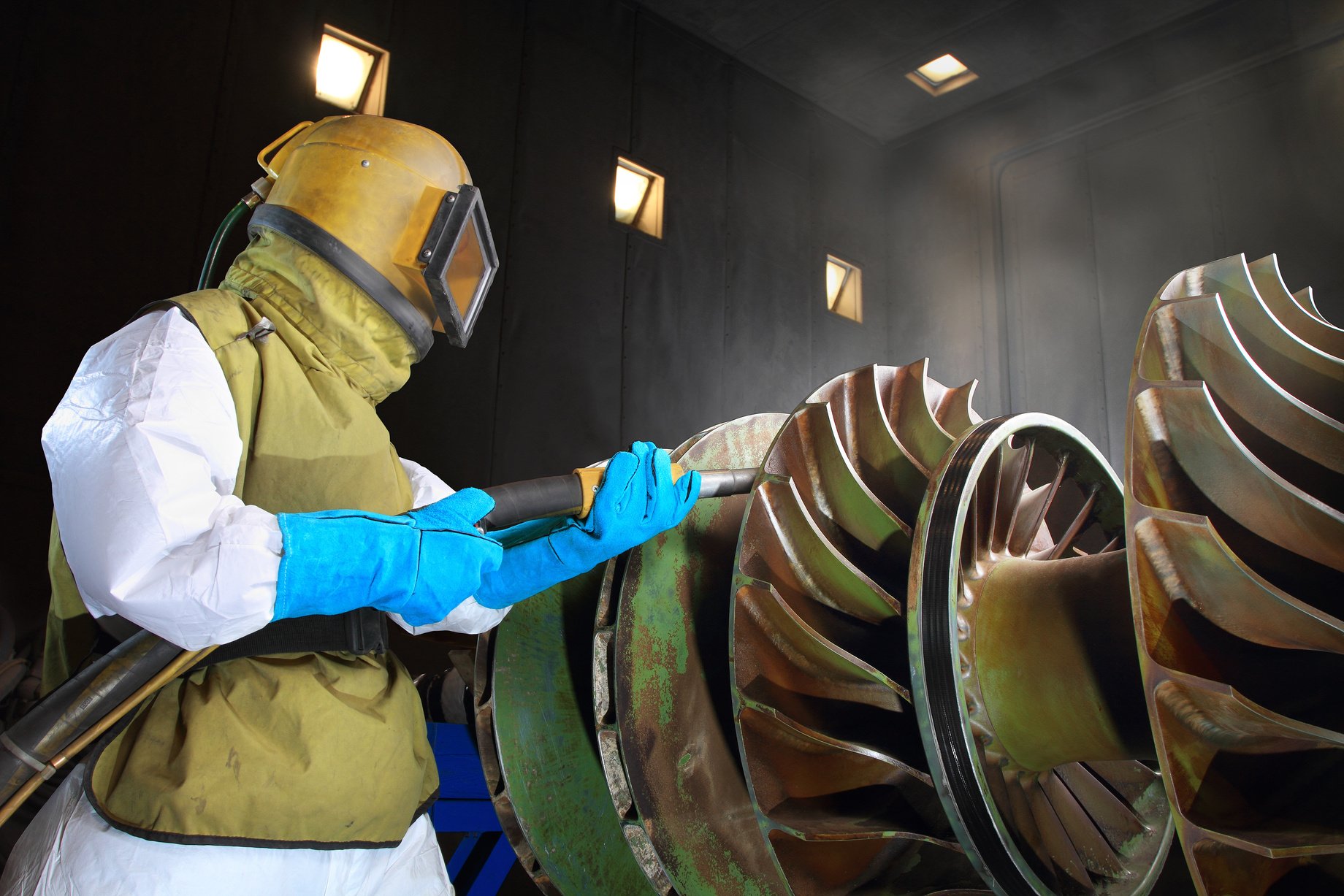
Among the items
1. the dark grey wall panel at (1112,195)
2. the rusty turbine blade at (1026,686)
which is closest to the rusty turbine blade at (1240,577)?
the rusty turbine blade at (1026,686)

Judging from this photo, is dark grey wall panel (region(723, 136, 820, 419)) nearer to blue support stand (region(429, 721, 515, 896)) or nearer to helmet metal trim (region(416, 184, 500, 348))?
blue support stand (region(429, 721, 515, 896))

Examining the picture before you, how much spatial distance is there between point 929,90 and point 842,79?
687mm

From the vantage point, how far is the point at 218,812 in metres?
1.21

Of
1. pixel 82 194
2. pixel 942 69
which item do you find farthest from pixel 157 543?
pixel 942 69

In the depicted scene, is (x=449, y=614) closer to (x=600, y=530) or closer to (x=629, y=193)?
(x=600, y=530)

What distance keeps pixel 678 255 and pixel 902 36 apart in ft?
7.07

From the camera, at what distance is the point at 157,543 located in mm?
1062

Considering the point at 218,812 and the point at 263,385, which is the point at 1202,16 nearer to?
the point at 263,385

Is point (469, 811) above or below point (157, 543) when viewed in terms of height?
below

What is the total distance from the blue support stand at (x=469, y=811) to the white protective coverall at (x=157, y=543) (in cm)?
75

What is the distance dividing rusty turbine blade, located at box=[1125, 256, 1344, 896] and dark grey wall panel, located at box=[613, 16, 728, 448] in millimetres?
4215

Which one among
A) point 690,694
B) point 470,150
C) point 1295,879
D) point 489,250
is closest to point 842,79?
point 470,150

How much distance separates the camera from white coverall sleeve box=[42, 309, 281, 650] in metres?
1.06

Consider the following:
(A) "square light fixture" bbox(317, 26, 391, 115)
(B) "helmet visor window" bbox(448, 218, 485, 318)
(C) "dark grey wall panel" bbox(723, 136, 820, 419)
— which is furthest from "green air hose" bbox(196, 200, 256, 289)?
(C) "dark grey wall panel" bbox(723, 136, 820, 419)
